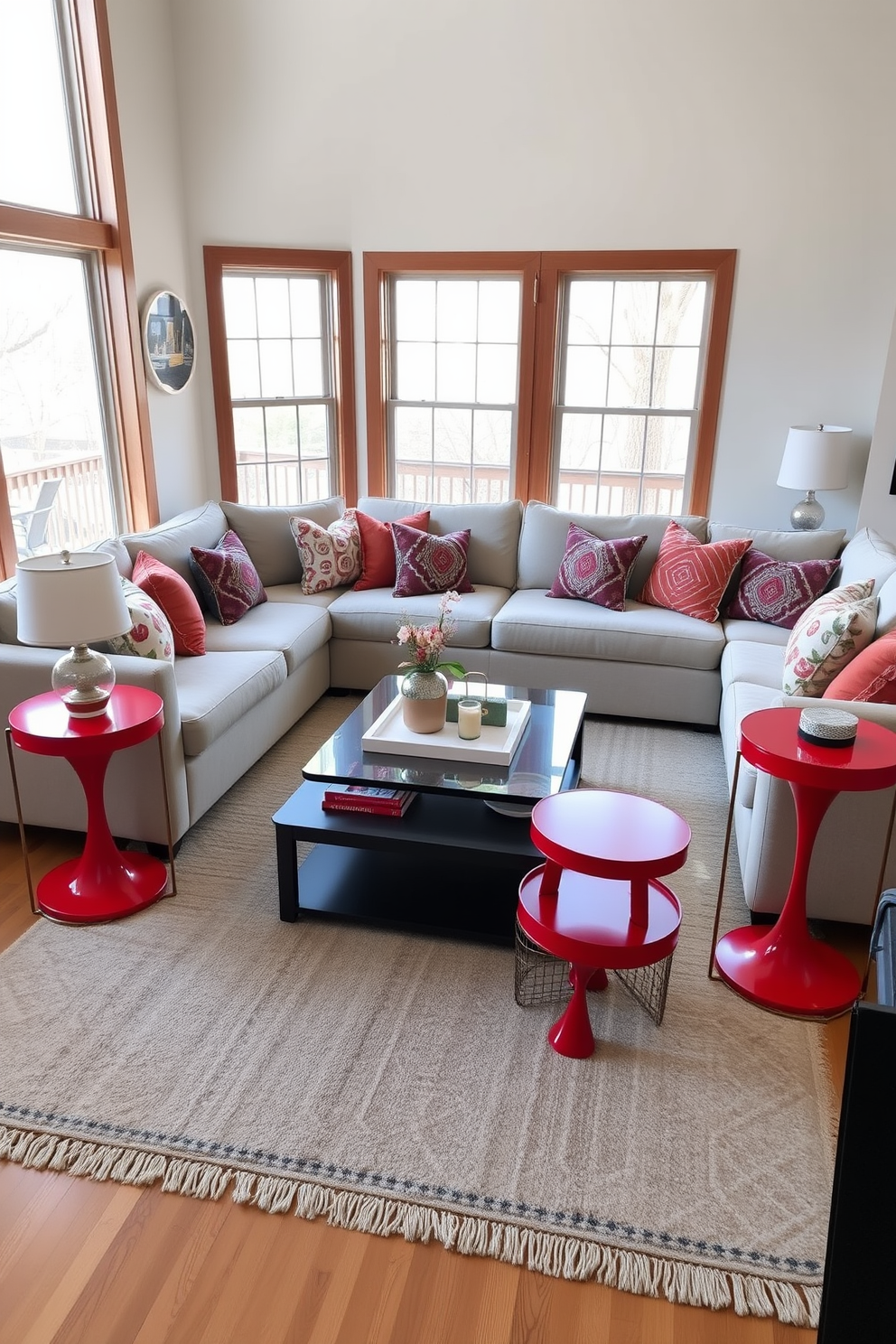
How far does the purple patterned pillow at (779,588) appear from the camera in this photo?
441 centimetres

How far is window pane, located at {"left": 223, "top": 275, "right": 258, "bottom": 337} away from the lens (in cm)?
532

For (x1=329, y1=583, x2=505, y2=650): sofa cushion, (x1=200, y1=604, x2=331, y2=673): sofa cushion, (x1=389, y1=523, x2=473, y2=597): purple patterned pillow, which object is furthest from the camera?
(x1=389, y1=523, x2=473, y2=597): purple patterned pillow

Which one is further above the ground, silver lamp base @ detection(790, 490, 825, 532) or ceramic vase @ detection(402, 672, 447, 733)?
silver lamp base @ detection(790, 490, 825, 532)

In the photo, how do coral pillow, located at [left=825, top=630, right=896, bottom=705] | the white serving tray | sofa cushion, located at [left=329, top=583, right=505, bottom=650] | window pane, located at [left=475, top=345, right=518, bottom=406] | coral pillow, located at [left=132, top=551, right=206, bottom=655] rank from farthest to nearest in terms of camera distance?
1. window pane, located at [left=475, top=345, right=518, bottom=406]
2. sofa cushion, located at [left=329, top=583, right=505, bottom=650]
3. coral pillow, located at [left=132, top=551, right=206, bottom=655]
4. the white serving tray
5. coral pillow, located at [left=825, top=630, right=896, bottom=705]

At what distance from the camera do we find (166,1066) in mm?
2371

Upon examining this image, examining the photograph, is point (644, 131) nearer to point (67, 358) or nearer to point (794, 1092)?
point (67, 358)

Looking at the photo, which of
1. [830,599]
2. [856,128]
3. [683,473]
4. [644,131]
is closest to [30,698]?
[830,599]

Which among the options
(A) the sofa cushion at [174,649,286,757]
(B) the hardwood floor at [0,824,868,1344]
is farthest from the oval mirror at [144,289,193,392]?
(B) the hardwood floor at [0,824,868,1344]

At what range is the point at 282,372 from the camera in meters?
5.48

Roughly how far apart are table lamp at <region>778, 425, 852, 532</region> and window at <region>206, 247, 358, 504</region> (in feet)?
8.00

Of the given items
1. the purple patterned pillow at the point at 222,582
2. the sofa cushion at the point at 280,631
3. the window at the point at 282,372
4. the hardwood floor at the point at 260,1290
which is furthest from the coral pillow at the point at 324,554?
the hardwood floor at the point at 260,1290

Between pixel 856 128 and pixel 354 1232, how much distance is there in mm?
4975

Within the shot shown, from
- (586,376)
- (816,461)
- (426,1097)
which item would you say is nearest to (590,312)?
(586,376)

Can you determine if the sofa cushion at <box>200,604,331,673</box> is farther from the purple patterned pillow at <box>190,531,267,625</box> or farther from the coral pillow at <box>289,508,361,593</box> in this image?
the coral pillow at <box>289,508,361,593</box>
